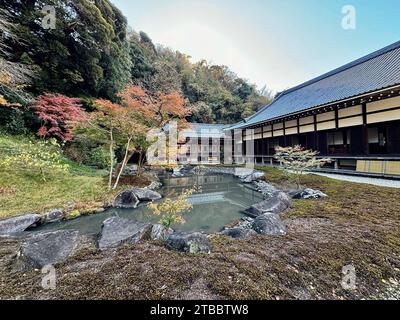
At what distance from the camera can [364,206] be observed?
5098 millimetres

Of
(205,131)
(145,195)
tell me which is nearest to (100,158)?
(145,195)

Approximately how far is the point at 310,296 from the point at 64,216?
6.57m

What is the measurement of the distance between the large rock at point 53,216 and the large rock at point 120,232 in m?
2.98

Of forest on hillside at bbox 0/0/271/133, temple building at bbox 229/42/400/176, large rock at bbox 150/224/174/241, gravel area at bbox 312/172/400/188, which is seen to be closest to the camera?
large rock at bbox 150/224/174/241

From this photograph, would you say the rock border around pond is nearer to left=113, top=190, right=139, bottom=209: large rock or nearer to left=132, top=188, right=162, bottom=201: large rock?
left=113, top=190, right=139, bottom=209: large rock

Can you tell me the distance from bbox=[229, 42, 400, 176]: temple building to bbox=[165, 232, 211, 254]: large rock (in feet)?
25.4

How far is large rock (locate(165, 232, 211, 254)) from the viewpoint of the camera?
307 cm

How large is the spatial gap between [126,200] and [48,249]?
4.65 meters

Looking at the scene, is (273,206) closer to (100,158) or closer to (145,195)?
(145,195)

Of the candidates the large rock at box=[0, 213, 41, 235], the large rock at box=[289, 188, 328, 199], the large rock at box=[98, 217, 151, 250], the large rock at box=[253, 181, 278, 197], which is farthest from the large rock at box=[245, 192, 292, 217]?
the large rock at box=[0, 213, 41, 235]

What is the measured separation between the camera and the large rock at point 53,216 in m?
5.71

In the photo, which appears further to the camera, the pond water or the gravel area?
the gravel area
